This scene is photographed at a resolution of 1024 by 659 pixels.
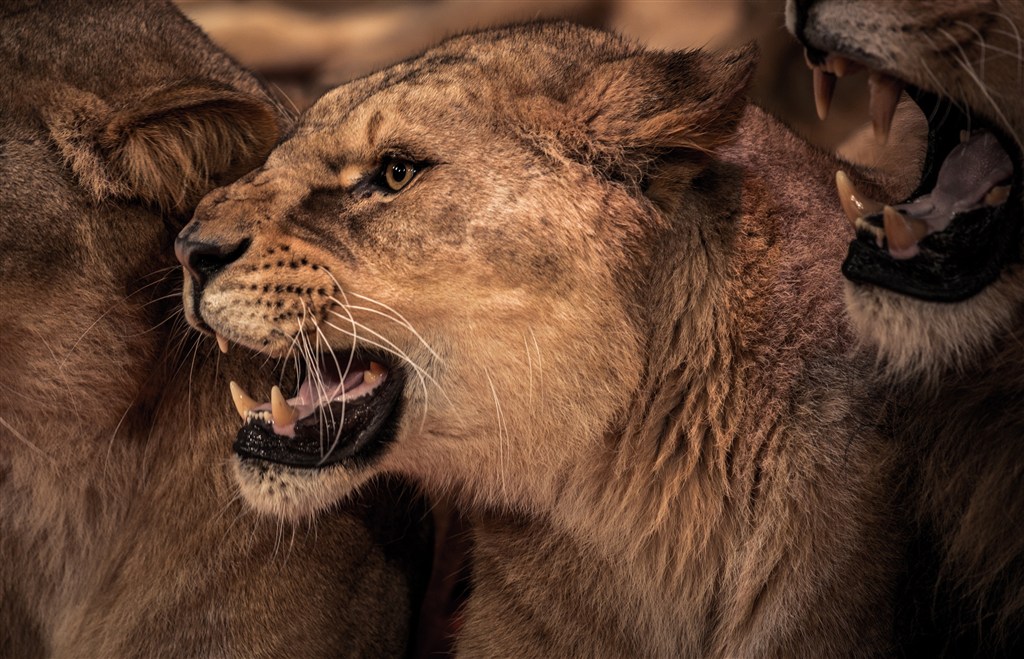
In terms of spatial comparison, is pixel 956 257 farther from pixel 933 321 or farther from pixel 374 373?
pixel 374 373

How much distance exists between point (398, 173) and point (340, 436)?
1.64ft

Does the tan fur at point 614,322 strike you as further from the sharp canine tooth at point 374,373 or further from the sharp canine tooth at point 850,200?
the sharp canine tooth at point 850,200

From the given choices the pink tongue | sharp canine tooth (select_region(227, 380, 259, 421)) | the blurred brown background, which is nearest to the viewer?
the pink tongue

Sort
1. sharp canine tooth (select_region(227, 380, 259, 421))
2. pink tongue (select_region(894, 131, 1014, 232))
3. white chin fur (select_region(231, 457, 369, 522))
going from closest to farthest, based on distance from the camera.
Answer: pink tongue (select_region(894, 131, 1014, 232)) < white chin fur (select_region(231, 457, 369, 522)) < sharp canine tooth (select_region(227, 380, 259, 421))

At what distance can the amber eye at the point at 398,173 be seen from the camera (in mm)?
2271

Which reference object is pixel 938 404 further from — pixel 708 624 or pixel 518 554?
pixel 518 554

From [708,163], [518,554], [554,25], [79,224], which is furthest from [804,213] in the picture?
[79,224]

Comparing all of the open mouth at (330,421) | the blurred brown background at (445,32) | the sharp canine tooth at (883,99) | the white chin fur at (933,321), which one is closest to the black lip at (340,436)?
the open mouth at (330,421)

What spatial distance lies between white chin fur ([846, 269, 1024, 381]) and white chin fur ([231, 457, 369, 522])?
956 millimetres

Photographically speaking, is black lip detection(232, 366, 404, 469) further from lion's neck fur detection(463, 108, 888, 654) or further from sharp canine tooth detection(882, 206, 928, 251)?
sharp canine tooth detection(882, 206, 928, 251)

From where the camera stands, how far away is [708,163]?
7.55 feet

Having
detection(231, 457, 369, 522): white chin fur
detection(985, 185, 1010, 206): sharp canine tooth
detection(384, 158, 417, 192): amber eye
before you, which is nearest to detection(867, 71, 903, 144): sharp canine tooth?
detection(985, 185, 1010, 206): sharp canine tooth

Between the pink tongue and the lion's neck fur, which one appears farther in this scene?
the lion's neck fur

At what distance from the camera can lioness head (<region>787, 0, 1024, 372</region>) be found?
189 cm
